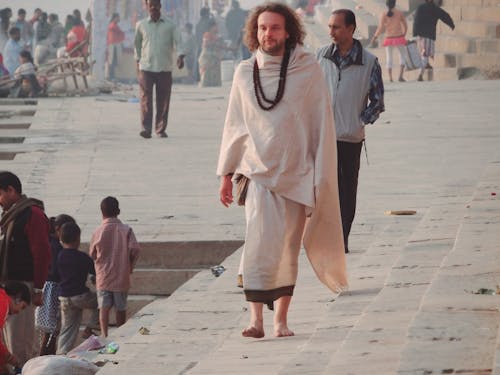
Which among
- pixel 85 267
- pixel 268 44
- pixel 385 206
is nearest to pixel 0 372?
pixel 85 267

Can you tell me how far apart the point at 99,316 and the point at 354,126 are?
2790 millimetres

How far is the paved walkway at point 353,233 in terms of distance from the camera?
585 cm

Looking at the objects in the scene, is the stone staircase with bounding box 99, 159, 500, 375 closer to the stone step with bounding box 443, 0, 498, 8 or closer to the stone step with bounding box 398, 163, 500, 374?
the stone step with bounding box 398, 163, 500, 374

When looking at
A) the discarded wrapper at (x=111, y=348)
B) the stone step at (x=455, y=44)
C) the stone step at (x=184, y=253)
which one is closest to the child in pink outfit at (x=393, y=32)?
the stone step at (x=455, y=44)

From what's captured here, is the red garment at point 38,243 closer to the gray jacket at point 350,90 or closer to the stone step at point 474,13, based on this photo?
the gray jacket at point 350,90

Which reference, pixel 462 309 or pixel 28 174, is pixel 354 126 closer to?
pixel 462 309

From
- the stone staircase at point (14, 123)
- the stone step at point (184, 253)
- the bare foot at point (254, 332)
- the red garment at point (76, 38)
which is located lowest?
the stone staircase at point (14, 123)

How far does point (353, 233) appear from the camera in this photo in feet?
35.8

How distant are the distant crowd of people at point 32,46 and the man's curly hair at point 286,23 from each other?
19.3 m

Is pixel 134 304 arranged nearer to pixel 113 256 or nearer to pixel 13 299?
pixel 113 256

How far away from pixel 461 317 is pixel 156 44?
12769 millimetres

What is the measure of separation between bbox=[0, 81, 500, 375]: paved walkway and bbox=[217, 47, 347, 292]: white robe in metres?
0.66

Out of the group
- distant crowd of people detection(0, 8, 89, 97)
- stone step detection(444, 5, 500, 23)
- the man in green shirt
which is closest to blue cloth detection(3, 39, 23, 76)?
distant crowd of people detection(0, 8, 89, 97)

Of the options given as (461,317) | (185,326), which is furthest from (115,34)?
(461,317)
